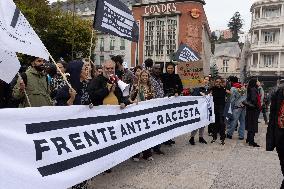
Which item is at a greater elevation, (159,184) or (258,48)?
(258,48)

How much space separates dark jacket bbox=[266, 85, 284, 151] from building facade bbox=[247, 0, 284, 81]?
56.0 m

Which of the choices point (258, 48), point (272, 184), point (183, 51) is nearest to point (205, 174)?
point (272, 184)

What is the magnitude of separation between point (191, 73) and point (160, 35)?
45.6 m

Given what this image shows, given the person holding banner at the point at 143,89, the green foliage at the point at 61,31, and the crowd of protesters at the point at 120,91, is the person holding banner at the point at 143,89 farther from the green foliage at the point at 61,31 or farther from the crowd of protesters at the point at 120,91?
the green foliage at the point at 61,31

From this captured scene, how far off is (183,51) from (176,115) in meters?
4.30

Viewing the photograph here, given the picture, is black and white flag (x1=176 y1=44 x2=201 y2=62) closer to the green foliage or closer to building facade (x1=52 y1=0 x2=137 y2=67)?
the green foliage

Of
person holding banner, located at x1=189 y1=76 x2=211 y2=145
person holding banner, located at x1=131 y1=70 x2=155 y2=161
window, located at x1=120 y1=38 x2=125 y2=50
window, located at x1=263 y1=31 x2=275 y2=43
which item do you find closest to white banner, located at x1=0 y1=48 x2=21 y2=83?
person holding banner, located at x1=131 y1=70 x2=155 y2=161

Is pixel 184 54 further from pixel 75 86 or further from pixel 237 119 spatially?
pixel 75 86

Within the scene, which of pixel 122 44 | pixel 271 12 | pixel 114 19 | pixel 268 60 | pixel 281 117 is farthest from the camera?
pixel 122 44

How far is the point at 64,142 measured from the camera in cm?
410

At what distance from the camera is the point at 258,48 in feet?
199

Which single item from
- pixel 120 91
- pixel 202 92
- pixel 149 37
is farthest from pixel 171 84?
pixel 149 37

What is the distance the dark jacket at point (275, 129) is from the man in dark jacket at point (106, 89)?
2042 mm

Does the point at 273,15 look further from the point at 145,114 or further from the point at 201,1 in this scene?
the point at 145,114
